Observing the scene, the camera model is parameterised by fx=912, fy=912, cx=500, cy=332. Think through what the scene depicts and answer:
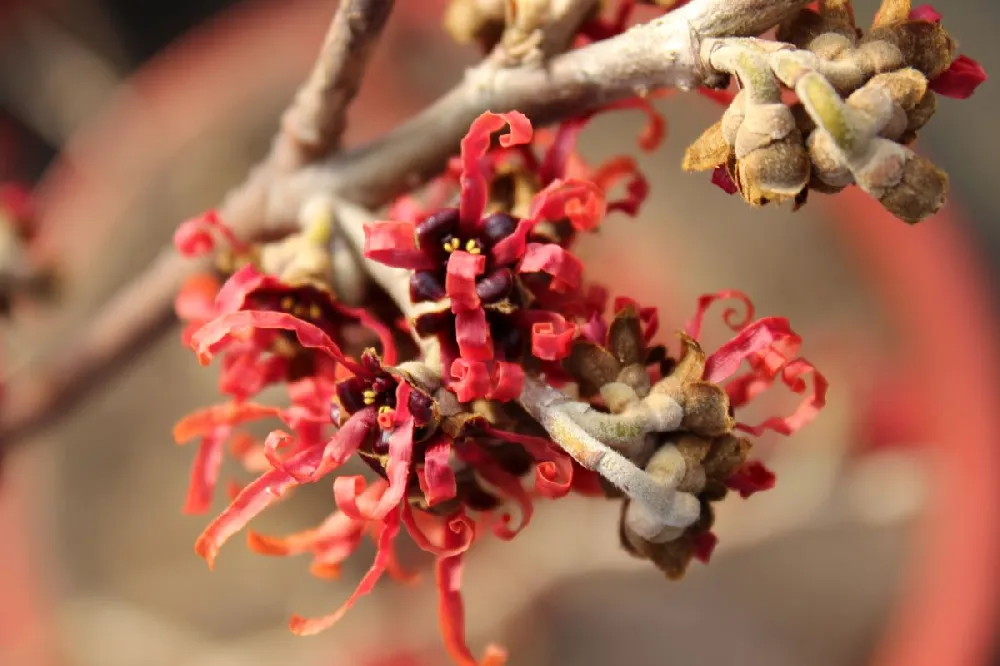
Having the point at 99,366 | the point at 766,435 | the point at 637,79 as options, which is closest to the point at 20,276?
the point at 99,366

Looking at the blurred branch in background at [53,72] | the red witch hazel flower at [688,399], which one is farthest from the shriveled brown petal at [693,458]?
the blurred branch in background at [53,72]

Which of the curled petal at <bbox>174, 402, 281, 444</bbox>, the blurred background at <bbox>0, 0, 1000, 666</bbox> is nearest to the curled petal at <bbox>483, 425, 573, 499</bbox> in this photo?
the curled petal at <bbox>174, 402, 281, 444</bbox>

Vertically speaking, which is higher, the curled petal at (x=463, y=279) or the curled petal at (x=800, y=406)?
the curled petal at (x=463, y=279)

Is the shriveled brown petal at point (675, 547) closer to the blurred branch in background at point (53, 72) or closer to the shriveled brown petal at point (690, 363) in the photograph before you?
the shriveled brown petal at point (690, 363)

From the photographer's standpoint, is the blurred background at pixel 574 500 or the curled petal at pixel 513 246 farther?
the blurred background at pixel 574 500

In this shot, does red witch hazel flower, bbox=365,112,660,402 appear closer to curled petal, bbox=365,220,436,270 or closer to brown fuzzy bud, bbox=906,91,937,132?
curled petal, bbox=365,220,436,270

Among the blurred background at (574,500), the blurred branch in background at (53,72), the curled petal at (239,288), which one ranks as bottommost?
the blurred background at (574,500)

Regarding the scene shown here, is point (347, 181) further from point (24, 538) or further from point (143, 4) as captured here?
point (143, 4)

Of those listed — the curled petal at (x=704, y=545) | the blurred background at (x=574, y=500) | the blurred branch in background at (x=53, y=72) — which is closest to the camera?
the curled petal at (x=704, y=545)
